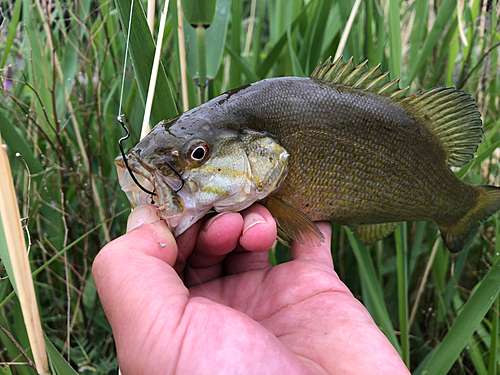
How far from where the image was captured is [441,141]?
1.34 meters

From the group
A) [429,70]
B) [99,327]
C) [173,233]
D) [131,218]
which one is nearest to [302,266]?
[173,233]

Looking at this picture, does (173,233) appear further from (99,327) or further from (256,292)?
(99,327)

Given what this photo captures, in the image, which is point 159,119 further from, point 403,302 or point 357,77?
point 403,302

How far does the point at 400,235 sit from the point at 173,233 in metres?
0.81

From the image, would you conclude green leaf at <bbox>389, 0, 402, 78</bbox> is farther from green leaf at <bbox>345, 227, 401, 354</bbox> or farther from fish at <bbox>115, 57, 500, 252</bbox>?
green leaf at <bbox>345, 227, 401, 354</bbox>

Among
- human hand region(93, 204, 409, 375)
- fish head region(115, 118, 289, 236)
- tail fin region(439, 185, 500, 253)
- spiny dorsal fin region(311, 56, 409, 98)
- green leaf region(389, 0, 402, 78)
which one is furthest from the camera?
tail fin region(439, 185, 500, 253)

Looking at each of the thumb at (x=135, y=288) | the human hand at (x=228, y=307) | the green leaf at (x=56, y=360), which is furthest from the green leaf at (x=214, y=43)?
the green leaf at (x=56, y=360)

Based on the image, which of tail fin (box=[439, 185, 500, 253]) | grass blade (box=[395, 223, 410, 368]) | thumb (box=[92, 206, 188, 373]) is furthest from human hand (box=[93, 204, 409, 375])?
tail fin (box=[439, 185, 500, 253])


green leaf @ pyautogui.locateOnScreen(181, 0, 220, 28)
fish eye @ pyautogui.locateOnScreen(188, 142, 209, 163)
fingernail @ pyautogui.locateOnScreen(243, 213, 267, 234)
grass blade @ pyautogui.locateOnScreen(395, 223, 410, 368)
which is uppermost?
green leaf @ pyautogui.locateOnScreen(181, 0, 220, 28)

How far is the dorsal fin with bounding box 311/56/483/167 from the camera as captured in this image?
1.21m

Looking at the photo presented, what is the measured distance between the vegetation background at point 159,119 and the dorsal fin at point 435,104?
0.41ft

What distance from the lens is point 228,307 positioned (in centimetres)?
80

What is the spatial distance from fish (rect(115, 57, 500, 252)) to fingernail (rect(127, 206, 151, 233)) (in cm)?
4

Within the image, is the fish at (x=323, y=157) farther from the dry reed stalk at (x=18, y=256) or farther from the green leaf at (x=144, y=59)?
the dry reed stalk at (x=18, y=256)
